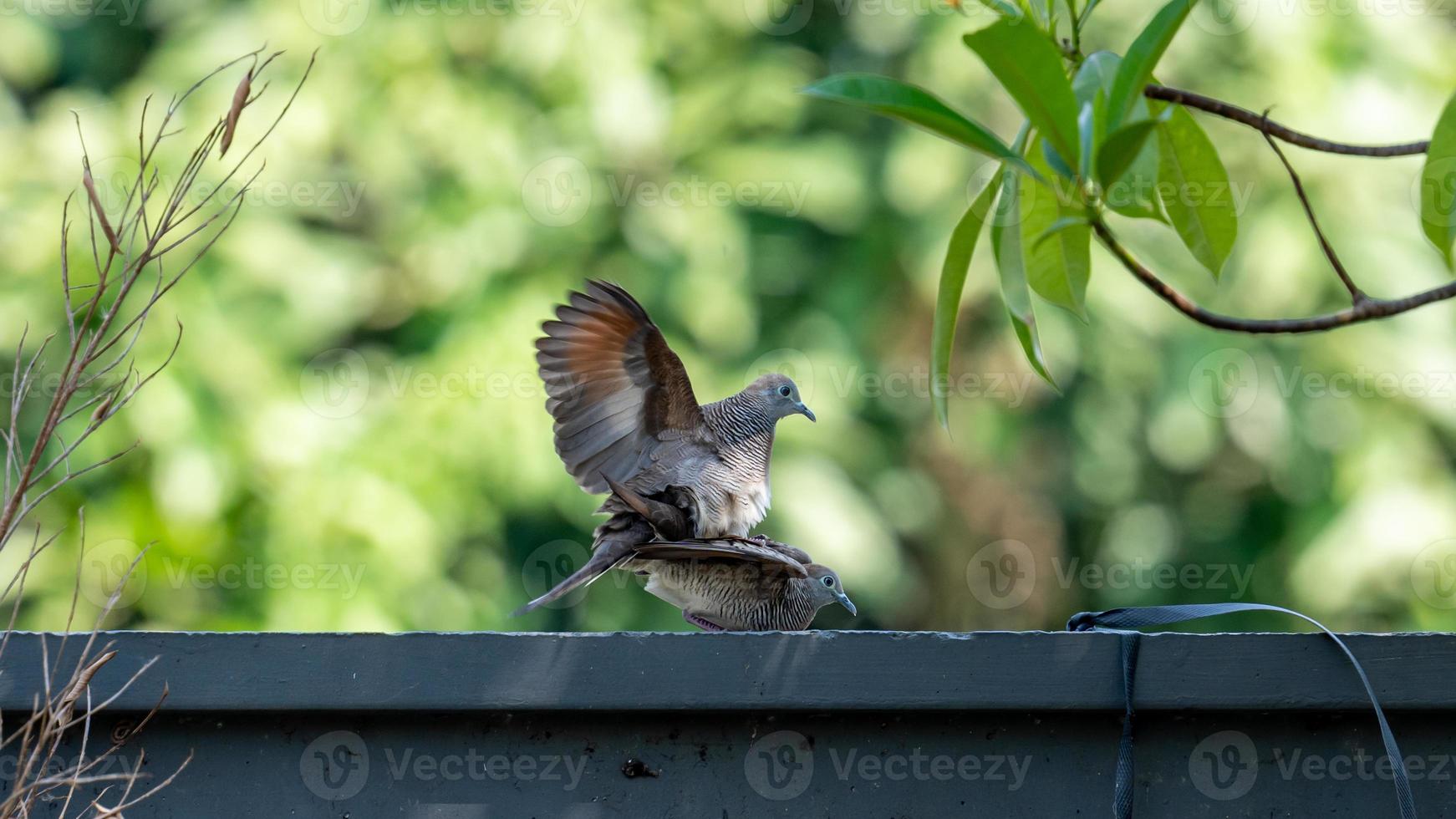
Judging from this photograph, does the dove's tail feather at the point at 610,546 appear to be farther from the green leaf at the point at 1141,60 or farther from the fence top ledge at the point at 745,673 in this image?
the green leaf at the point at 1141,60

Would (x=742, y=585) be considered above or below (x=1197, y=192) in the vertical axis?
below

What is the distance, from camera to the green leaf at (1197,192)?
1.10 metres

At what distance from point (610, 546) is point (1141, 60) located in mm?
724

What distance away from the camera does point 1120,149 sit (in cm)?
82

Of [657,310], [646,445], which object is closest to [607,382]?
[646,445]

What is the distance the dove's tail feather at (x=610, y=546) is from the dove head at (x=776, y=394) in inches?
11.4

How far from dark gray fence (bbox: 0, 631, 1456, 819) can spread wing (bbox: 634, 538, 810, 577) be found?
187mm

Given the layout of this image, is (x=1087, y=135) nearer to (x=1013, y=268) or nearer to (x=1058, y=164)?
(x=1058, y=164)

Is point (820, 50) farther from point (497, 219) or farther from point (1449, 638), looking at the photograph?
point (1449, 638)

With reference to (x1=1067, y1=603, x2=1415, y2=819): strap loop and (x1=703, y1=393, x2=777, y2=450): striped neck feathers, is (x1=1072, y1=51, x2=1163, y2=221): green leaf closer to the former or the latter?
(x1=1067, y1=603, x2=1415, y2=819): strap loop

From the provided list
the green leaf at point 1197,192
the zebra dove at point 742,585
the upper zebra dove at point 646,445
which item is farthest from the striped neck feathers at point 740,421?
the green leaf at point 1197,192

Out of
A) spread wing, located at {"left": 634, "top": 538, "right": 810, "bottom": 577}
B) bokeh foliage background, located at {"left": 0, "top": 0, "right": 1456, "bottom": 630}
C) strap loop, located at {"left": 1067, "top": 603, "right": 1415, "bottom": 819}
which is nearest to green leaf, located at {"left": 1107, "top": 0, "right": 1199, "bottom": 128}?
strap loop, located at {"left": 1067, "top": 603, "right": 1415, "bottom": 819}

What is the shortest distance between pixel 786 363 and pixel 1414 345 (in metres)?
Answer: 1.76

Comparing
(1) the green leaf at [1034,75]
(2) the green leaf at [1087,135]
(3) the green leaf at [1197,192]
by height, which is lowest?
(3) the green leaf at [1197,192]
